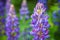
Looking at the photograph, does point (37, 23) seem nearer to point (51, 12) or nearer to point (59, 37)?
point (59, 37)

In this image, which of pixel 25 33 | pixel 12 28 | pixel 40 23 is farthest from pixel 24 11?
pixel 40 23

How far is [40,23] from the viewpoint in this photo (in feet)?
5.40

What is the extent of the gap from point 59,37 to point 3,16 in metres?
0.80

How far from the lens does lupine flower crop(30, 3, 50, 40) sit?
1.64 m

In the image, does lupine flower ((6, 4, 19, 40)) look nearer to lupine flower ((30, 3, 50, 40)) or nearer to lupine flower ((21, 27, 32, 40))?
lupine flower ((21, 27, 32, 40))

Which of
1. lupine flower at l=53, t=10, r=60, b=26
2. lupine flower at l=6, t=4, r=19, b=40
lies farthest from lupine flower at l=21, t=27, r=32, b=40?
lupine flower at l=53, t=10, r=60, b=26

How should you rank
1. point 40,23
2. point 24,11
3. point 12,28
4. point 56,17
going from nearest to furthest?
point 40,23 → point 12,28 → point 56,17 → point 24,11

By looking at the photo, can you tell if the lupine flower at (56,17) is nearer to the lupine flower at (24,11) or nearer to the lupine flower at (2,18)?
the lupine flower at (24,11)

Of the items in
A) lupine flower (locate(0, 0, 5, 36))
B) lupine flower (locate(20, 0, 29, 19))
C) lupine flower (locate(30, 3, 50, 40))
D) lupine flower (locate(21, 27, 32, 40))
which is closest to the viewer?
lupine flower (locate(30, 3, 50, 40))

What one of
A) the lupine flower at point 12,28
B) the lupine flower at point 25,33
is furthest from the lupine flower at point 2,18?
the lupine flower at point 12,28

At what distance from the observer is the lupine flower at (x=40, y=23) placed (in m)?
1.64

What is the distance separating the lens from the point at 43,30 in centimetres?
163

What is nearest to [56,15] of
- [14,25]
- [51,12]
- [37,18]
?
[51,12]

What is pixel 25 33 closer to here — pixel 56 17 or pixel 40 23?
pixel 56 17
